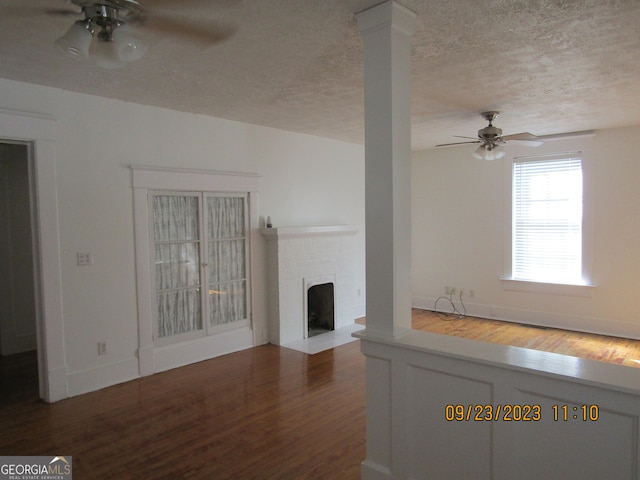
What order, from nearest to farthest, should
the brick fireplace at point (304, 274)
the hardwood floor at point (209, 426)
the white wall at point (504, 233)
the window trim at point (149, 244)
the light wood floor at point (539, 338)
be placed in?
1. the hardwood floor at point (209, 426)
2. the window trim at point (149, 244)
3. the light wood floor at point (539, 338)
4. the brick fireplace at point (304, 274)
5. the white wall at point (504, 233)

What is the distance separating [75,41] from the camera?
6.46 feet

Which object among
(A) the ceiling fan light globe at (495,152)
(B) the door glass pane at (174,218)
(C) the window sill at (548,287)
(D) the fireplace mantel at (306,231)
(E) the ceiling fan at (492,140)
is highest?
(E) the ceiling fan at (492,140)

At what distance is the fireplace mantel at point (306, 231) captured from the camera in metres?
5.03

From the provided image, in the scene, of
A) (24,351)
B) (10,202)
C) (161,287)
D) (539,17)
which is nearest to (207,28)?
(539,17)

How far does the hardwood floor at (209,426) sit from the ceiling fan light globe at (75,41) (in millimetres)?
2298

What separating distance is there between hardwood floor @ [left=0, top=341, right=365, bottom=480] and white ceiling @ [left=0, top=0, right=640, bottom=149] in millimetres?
2531

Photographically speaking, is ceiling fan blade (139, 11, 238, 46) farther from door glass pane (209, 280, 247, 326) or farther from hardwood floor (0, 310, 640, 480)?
door glass pane (209, 280, 247, 326)

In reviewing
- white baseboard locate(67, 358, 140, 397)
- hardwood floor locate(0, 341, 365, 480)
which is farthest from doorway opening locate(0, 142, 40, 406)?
hardwood floor locate(0, 341, 365, 480)

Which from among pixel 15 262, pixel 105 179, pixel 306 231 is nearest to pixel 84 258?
pixel 105 179

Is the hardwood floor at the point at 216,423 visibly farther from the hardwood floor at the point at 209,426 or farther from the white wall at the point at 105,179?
the white wall at the point at 105,179

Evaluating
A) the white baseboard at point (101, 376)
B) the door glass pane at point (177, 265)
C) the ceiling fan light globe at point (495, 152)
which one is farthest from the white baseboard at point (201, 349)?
the ceiling fan light globe at point (495, 152)

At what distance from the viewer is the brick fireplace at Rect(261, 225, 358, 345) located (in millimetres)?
5125

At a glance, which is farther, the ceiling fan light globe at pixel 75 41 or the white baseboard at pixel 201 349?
Answer: the white baseboard at pixel 201 349

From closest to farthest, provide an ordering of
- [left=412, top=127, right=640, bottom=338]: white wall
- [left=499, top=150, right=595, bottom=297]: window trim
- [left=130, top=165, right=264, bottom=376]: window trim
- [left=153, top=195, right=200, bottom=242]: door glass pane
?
[left=130, top=165, right=264, bottom=376]: window trim, [left=153, top=195, right=200, bottom=242]: door glass pane, [left=412, top=127, right=640, bottom=338]: white wall, [left=499, top=150, right=595, bottom=297]: window trim
